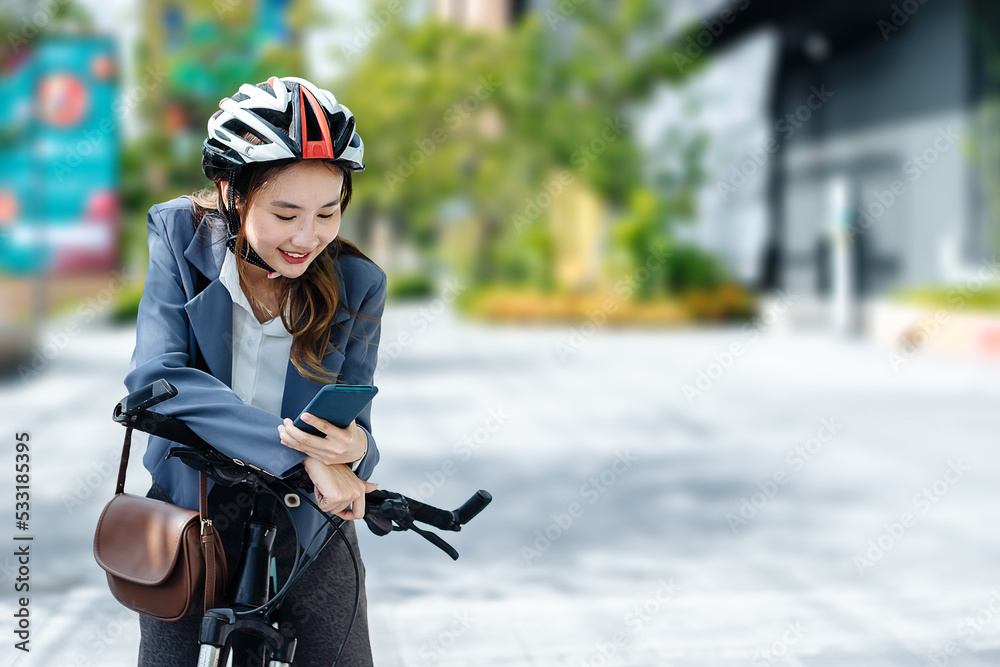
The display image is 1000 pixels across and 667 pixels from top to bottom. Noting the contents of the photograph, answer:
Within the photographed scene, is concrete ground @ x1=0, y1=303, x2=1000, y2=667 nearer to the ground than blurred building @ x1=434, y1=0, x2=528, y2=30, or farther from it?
nearer to the ground

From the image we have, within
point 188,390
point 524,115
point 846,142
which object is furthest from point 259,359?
point 846,142

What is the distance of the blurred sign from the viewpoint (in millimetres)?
19739

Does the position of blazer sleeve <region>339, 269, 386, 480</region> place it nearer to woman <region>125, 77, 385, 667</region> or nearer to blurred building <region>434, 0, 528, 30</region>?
woman <region>125, 77, 385, 667</region>

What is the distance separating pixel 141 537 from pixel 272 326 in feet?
1.41

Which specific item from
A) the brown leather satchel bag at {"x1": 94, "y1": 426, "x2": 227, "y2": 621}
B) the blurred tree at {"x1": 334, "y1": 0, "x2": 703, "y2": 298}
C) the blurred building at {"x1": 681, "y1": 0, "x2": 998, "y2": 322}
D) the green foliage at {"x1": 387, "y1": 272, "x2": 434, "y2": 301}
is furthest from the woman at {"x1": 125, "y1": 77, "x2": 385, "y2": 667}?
the green foliage at {"x1": 387, "y1": 272, "x2": 434, "y2": 301}

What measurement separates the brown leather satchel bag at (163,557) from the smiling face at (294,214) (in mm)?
394

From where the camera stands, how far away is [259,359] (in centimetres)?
202

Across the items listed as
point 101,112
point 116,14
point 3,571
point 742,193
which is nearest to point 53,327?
point 101,112

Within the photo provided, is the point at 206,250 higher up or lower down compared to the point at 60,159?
lower down

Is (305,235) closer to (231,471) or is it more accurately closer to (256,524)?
(231,471)

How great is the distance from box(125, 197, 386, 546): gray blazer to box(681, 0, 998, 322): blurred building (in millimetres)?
16932

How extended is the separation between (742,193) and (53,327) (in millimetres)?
14055

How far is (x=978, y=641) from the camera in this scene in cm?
Result: 425

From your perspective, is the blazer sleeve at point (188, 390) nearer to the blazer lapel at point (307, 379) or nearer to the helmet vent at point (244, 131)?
the blazer lapel at point (307, 379)
